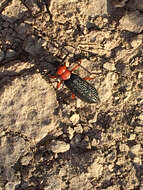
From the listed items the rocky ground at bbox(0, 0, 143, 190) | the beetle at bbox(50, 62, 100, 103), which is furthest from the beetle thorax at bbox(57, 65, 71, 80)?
the rocky ground at bbox(0, 0, 143, 190)

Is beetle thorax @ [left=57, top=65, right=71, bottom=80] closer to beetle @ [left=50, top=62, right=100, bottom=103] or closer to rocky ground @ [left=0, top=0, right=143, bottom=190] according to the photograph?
beetle @ [left=50, top=62, right=100, bottom=103]

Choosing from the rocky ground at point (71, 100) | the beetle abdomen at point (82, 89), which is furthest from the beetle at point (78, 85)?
the rocky ground at point (71, 100)

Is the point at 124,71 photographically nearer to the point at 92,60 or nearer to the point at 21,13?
the point at 92,60

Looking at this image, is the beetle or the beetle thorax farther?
the beetle thorax

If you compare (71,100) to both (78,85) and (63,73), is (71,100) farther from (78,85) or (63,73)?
(63,73)

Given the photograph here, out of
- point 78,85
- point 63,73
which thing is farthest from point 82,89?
point 63,73

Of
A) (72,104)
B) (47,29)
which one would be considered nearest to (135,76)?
(72,104)
